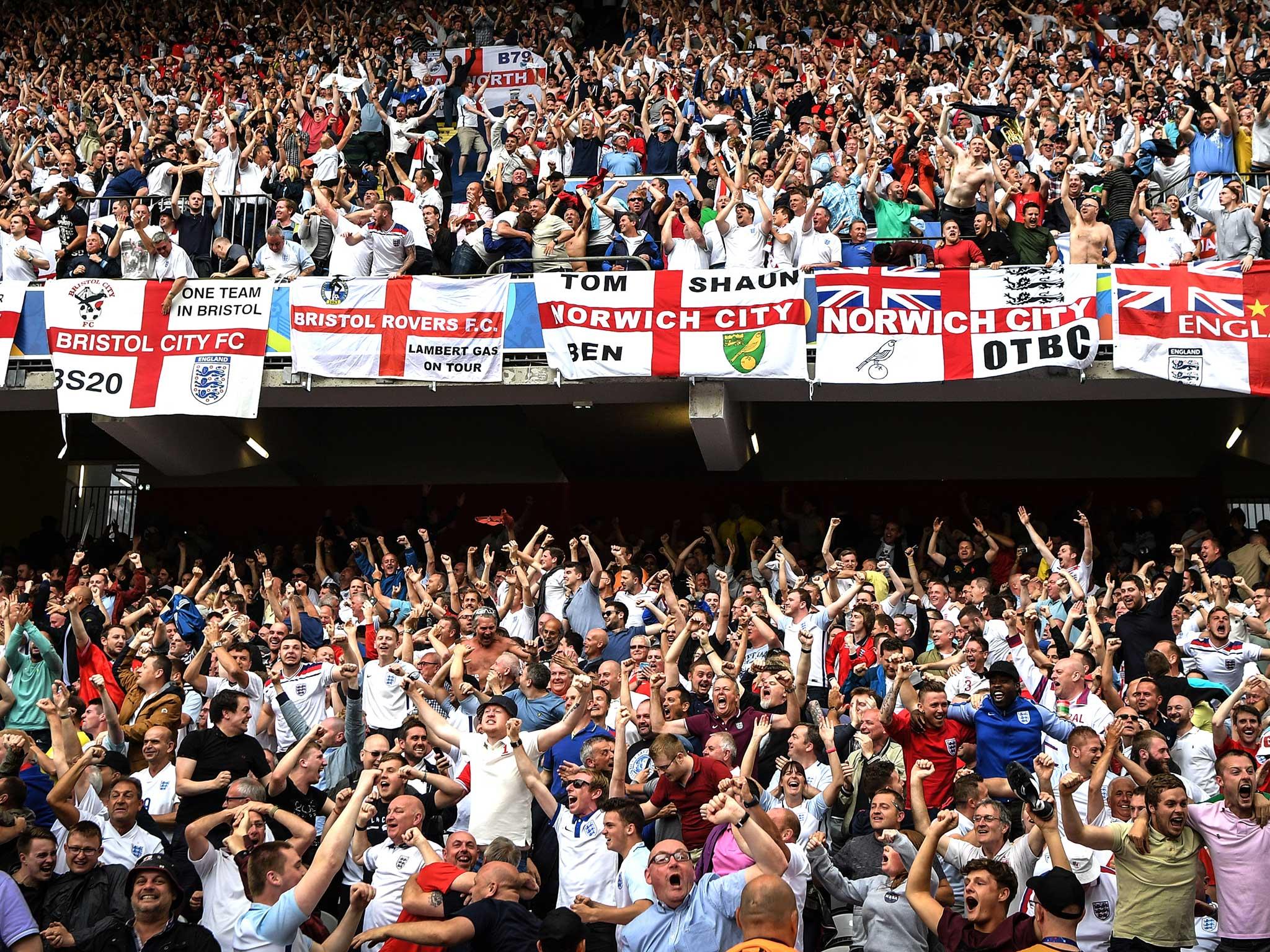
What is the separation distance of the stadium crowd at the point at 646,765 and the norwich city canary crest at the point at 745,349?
2.24 m

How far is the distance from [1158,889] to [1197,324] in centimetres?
853

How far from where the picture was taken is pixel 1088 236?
1479 centimetres

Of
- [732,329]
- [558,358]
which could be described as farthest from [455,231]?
[732,329]

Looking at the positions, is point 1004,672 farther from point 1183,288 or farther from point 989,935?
point 1183,288

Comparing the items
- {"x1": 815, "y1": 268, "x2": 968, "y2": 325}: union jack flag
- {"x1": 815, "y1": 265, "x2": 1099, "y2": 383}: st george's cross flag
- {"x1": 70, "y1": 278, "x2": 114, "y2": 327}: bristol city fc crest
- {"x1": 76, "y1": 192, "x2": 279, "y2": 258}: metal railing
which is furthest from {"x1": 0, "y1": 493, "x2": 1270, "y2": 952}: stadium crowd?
{"x1": 76, "y1": 192, "x2": 279, "y2": 258}: metal railing

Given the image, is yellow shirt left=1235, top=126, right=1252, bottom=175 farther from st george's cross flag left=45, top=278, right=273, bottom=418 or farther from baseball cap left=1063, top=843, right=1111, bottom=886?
baseball cap left=1063, top=843, right=1111, bottom=886

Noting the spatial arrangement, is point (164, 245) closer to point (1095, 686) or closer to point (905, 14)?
point (1095, 686)

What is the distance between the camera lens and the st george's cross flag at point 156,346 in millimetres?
15211

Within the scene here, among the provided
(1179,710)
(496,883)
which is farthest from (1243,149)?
(496,883)

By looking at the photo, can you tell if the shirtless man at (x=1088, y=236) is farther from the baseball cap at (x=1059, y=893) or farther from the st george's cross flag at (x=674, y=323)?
the baseball cap at (x=1059, y=893)

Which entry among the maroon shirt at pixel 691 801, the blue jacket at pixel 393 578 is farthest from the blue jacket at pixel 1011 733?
the blue jacket at pixel 393 578

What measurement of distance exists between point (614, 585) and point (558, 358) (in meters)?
2.45

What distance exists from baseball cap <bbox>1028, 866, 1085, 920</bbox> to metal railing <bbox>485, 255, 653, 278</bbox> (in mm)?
9828

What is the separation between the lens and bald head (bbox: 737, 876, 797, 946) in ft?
17.4
